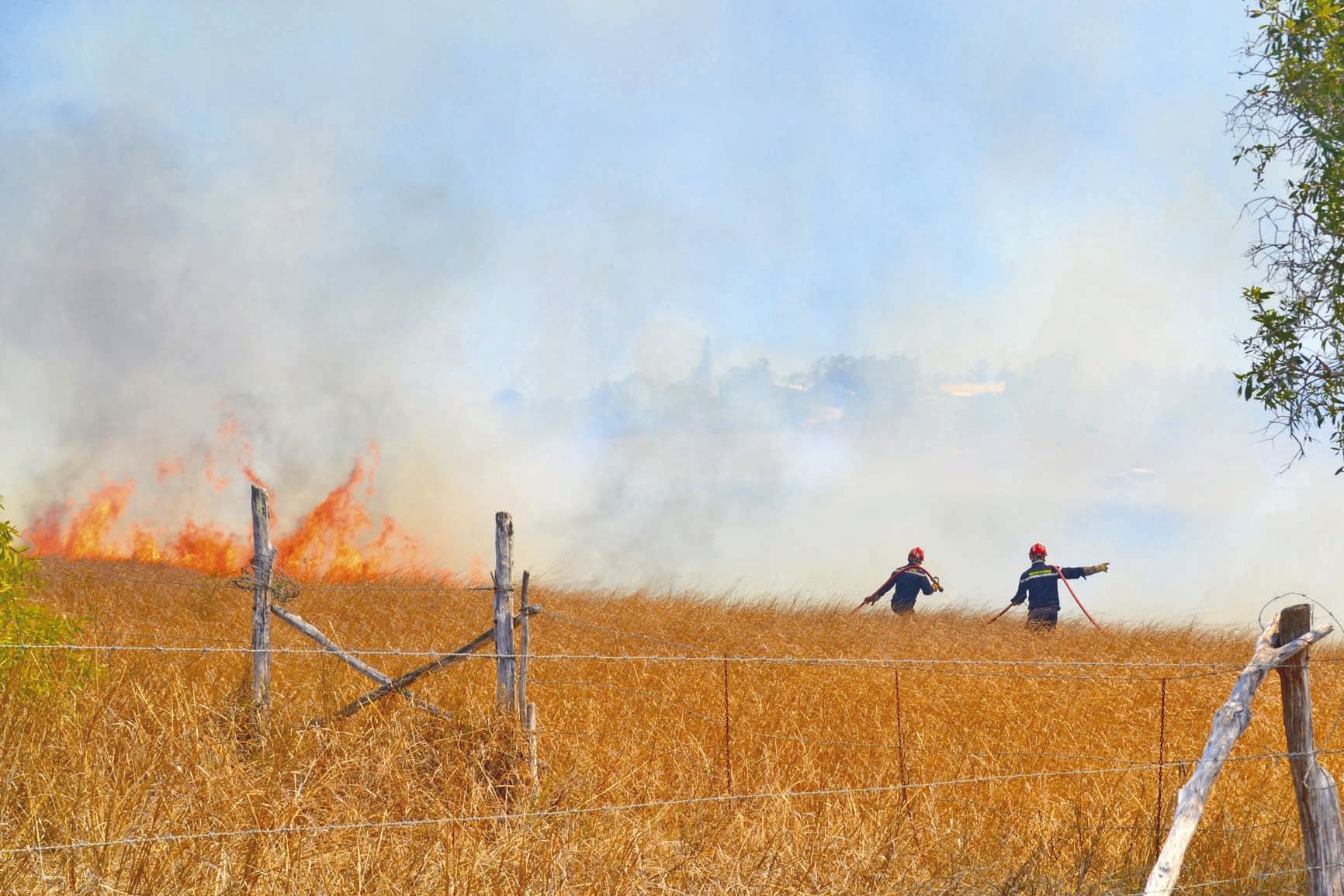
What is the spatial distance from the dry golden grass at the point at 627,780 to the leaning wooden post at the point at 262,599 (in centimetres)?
21

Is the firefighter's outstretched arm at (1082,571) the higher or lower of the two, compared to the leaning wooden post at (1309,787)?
higher

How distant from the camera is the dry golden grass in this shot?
17.0 feet

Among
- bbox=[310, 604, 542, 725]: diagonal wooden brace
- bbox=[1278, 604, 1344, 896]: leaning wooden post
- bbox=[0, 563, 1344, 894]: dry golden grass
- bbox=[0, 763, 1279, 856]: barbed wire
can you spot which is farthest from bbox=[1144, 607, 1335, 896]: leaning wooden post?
bbox=[310, 604, 542, 725]: diagonal wooden brace

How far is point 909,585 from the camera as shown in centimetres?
2038

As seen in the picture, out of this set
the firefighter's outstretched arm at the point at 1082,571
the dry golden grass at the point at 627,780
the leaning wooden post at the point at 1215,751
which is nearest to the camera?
the leaning wooden post at the point at 1215,751

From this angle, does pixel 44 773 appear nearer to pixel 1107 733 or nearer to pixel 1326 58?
pixel 1107 733

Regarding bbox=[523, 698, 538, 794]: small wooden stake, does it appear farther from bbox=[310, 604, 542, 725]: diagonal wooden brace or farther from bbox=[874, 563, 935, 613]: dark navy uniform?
bbox=[874, 563, 935, 613]: dark navy uniform

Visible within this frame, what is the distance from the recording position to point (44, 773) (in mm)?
5832

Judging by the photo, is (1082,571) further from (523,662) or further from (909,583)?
(523,662)

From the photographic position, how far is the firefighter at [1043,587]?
62.5ft

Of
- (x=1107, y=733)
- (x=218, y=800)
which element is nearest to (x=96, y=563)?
(x=218, y=800)

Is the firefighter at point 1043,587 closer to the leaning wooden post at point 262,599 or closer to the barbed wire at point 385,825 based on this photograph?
the barbed wire at point 385,825

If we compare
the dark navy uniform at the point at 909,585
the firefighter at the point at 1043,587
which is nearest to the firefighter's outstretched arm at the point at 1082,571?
the firefighter at the point at 1043,587

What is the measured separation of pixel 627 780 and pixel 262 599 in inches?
126
